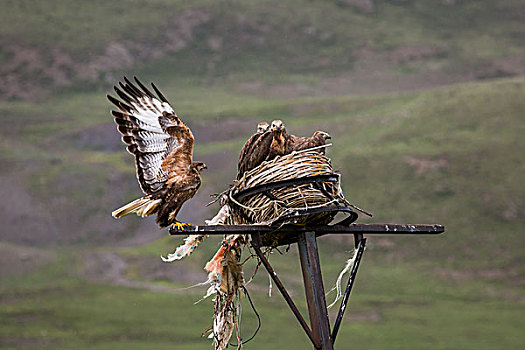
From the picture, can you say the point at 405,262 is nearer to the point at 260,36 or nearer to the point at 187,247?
the point at 187,247

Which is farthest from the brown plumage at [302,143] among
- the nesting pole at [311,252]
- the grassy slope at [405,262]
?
the grassy slope at [405,262]

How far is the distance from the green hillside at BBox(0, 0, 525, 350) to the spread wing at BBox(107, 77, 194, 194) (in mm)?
23381

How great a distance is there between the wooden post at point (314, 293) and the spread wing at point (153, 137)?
1157 mm

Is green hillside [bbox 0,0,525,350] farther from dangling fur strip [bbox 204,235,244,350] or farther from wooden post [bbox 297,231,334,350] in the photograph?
wooden post [bbox 297,231,334,350]

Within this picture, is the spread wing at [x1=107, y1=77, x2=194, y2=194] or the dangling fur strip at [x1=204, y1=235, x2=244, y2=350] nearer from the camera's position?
the spread wing at [x1=107, y1=77, x2=194, y2=194]

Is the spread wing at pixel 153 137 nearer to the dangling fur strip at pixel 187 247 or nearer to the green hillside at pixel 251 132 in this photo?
the dangling fur strip at pixel 187 247

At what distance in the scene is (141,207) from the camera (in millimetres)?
6723

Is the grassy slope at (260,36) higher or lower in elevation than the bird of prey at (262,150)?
lower

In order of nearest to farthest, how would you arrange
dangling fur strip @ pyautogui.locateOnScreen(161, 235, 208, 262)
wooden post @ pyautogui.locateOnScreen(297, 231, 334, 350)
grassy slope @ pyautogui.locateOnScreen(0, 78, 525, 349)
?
wooden post @ pyautogui.locateOnScreen(297, 231, 334, 350)
dangling fur strip @ pyautogui.locateOnScreen(161, 235, 208, 262)
grassy slope @ pyautogui.locateOnScreen(0, 78, 525, 349)

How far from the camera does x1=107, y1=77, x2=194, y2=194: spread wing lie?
6.74 m

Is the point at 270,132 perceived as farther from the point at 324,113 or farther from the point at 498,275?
the point at 324,113

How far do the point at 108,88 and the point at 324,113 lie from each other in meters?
21.7

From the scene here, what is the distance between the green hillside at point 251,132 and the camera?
113ft

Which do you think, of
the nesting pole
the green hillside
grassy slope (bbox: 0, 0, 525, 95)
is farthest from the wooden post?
grassy slope (bbox: 0, 0, 525, 95)
